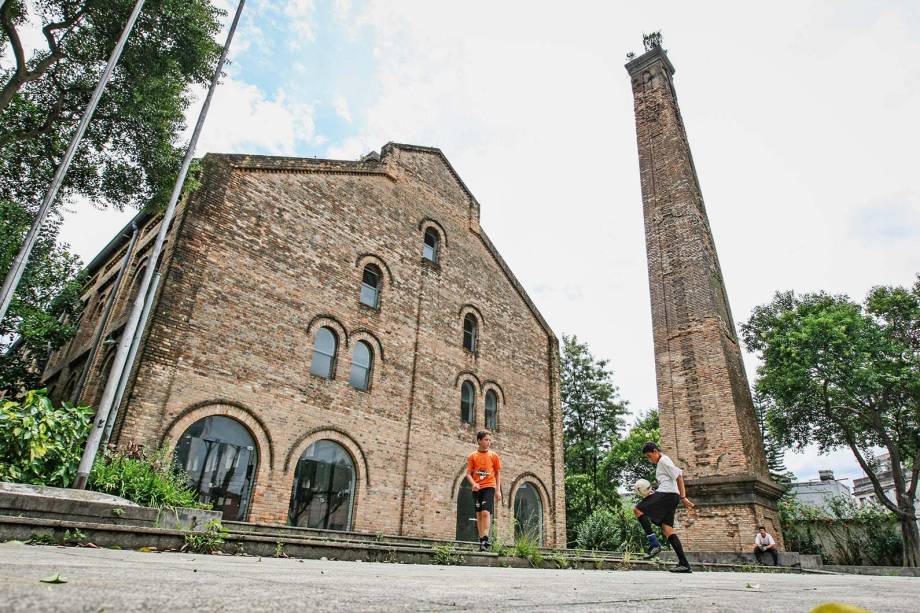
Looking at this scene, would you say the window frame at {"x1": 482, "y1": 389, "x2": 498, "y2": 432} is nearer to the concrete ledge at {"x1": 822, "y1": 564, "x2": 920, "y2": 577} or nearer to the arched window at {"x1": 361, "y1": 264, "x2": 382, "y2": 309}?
the arched window at {"x1": 361, "y1": 264, "x2": 382, "y2": 309}

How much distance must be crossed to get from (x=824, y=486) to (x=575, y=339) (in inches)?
1173

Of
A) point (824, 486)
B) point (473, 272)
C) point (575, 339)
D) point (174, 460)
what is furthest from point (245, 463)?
point (824, 486)

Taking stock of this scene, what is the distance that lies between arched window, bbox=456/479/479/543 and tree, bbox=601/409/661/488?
15.7 metres

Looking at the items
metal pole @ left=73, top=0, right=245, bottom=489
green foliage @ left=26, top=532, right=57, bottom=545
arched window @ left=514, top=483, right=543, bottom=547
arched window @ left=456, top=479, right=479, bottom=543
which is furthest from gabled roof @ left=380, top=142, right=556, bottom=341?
green foliage @ left=26, top=532, right=57, bottom=545

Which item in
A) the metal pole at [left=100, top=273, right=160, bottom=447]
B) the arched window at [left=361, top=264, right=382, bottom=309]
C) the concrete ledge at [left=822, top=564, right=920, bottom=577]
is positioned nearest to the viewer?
the metal pole at [left=100, top=273, right=160, bottom=447]

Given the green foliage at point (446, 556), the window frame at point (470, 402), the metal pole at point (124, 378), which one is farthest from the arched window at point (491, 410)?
the green foliage at point (446, 556)

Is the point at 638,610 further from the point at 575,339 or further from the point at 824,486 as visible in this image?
the point at 824,486

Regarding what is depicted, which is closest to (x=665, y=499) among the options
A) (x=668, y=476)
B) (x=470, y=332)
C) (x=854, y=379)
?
(x=668, y=476)

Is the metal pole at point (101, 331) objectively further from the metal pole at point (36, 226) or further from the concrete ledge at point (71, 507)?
the concrete ledge at point (71, 507)

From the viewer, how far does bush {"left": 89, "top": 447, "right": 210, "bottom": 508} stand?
7184 millimetres

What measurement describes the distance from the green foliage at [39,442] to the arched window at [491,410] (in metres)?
11.1

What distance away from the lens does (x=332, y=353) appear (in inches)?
509

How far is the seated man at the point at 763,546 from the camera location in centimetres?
1089

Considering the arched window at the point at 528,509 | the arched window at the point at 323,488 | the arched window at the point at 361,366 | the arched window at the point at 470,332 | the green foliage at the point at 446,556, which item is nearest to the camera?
the green foliage at the point at 446,556
